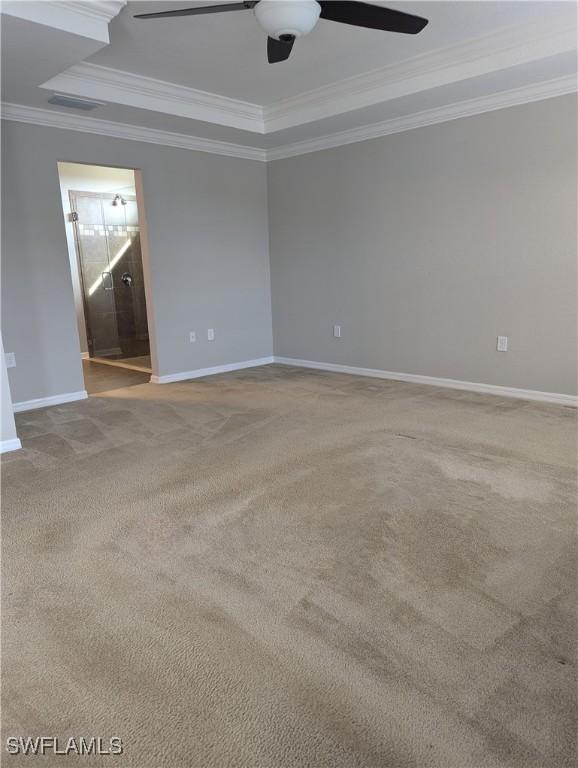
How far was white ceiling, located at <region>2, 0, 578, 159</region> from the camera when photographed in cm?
290

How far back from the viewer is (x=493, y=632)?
1.57 meters

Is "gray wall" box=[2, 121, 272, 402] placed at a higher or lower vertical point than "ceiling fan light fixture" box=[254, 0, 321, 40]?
lower

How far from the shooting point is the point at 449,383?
4.65m

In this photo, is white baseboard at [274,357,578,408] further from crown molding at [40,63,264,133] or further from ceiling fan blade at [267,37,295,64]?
ceiling fan blade at [267,37,295,64]

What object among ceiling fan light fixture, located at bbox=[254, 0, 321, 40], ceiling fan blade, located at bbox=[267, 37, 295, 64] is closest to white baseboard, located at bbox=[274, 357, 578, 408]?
ceiling fan blade, located at bbox=[267, 37, 295, 64]

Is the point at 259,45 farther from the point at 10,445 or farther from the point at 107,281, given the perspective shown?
the point at 107,281

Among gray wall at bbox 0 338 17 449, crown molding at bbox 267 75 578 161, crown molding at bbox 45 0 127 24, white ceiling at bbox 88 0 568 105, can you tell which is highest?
white ceiling at bbox 88 0 568 105

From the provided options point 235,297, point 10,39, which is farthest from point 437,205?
point 10,39

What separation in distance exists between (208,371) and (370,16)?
3767 millimetres

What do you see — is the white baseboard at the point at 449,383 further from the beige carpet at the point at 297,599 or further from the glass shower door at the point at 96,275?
the glass shower door at the point at 96,275

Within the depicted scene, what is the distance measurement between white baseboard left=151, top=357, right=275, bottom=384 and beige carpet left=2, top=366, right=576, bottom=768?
183 cm

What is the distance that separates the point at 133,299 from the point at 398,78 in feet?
14.5

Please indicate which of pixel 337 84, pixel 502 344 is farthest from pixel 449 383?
pixel 337 84

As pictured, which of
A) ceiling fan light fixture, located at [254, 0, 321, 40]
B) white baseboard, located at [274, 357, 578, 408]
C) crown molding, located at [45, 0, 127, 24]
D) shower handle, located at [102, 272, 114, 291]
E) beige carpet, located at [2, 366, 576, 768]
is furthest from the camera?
shower handle, located at [102, 272, 114, 291]
